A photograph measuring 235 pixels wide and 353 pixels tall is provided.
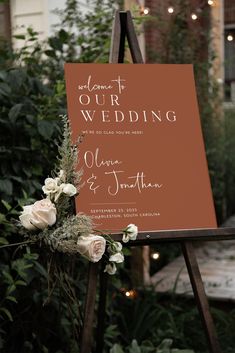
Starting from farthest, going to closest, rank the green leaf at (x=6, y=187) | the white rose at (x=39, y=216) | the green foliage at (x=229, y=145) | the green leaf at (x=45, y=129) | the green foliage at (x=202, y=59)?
the green foliage at (x=229, y=145), the green foliage at (x=202, y=59), the green leaf at (x=45, y=129), the green leaf at (x=6, y=187), the white rose at (x=39, y=216)

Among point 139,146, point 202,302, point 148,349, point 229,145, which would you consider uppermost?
point 229,145

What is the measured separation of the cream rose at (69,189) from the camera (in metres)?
1.77

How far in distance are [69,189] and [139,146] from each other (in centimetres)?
47

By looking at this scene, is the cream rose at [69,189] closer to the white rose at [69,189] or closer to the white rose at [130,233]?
the white rose at [69,189]

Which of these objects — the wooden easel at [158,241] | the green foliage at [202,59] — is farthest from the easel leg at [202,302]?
the green foliage at [202,59]

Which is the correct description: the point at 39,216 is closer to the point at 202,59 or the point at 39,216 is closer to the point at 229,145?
the point at 202,59

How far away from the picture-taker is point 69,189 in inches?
69.6

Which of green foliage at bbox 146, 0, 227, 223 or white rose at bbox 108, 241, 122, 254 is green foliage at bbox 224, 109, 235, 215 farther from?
white rose at bbox 108, 241, 122, 254

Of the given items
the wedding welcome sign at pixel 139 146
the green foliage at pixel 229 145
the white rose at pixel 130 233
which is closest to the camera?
the white rose at pixel 130 233

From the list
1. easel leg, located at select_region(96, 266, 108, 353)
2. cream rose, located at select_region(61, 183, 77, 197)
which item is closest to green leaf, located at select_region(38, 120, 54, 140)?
easel leg, located at select_region(96, 266, 108, 353)

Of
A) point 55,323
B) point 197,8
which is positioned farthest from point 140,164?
point 197,8

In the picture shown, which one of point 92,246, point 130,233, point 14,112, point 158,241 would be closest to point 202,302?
point 158,241

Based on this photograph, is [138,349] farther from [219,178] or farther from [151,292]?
[219,178]

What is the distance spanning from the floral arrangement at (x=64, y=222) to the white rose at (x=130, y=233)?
4 cm
